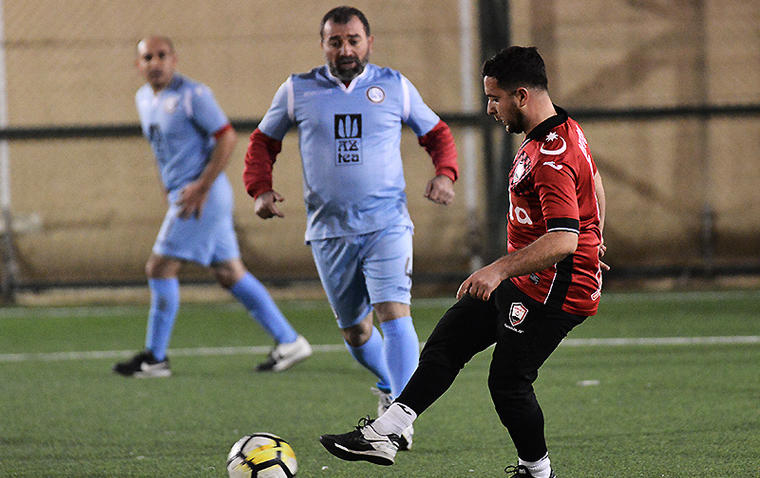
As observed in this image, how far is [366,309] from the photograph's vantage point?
4.84 m

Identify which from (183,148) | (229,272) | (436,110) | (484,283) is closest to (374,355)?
(484,283)

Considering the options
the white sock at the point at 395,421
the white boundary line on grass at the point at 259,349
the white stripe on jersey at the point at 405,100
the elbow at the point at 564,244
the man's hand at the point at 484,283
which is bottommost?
the white boundary line on grass at the point at 259,349

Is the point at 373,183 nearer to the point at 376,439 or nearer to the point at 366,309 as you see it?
the point at 366,309

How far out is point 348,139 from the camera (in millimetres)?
4660

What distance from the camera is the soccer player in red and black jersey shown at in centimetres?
340

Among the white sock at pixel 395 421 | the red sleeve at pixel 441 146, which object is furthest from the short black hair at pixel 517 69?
the red sleeve at pixel 441 146

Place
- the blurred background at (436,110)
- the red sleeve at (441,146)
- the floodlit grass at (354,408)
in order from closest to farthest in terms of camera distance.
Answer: the floodlit grass at (354,408)
the red sleeve at (441,146)
the blurred background at (436,110)

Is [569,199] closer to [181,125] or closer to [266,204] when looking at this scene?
[266,204]

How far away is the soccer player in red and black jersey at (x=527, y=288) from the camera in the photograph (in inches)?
134

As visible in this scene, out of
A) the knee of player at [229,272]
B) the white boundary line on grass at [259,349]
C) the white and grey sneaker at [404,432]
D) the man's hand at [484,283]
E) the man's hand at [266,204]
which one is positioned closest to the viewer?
the man's hand at [484,283]

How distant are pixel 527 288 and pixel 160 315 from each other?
12.1 feet

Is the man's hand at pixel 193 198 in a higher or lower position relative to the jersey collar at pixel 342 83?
lower

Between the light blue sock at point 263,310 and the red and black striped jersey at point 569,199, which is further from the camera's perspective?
the light blue sock at point 263,310

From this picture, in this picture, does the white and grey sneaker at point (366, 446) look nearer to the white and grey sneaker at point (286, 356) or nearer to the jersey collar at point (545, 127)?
the jersey collar at point (545, 127)
